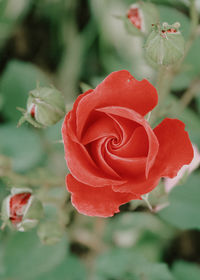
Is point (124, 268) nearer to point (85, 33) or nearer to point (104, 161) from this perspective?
point (104, 161)

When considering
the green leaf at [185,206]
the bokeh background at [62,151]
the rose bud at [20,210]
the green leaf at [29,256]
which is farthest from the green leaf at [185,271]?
the rose bud at [20,210]

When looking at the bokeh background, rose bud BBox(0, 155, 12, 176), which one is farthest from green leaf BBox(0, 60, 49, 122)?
rose bud BBox(0, 155, 12, 176)

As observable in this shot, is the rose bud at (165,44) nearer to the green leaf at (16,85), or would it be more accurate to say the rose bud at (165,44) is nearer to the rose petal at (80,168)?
the rose petal at (80,168)

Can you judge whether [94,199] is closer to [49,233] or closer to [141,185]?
[141,185]

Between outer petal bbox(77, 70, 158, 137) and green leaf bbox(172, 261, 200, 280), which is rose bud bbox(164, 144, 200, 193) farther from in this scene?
green leaf bbox(172, 261, 200, 280)

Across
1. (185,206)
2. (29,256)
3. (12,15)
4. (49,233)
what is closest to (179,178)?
(185,206)

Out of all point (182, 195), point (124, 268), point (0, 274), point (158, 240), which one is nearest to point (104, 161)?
point (182, 195)
